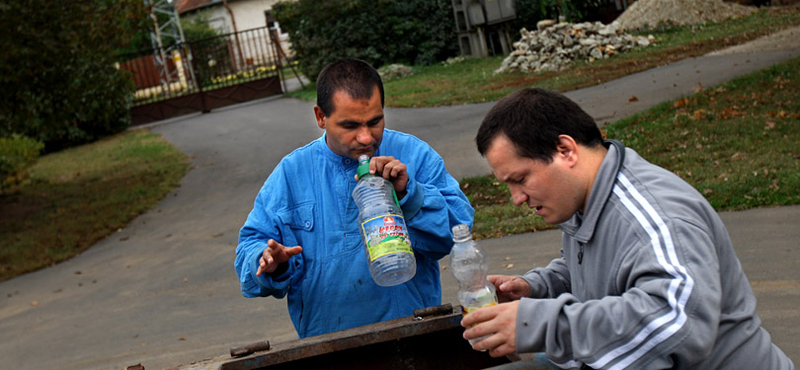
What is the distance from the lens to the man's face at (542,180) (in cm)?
220

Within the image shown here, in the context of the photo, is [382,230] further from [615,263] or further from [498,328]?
[615,263]

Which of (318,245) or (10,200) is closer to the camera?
(318,245)

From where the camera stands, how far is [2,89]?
13094mm

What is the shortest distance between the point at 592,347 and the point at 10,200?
16725 mm

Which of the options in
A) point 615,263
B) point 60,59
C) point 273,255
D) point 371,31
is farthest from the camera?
point 371,31

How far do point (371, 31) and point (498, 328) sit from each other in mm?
25017

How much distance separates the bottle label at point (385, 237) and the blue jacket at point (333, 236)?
0.26 meters

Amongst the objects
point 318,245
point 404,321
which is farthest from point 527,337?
point 318,245

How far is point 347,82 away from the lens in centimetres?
324

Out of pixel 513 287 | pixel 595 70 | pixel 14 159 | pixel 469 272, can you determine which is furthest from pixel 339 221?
pixel 14 159

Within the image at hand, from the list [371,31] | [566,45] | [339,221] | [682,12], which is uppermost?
[371,31]

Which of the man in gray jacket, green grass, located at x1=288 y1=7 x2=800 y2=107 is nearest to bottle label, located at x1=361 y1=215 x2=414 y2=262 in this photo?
the man in gray jacket

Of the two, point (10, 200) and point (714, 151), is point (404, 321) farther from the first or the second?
point (10, 200)

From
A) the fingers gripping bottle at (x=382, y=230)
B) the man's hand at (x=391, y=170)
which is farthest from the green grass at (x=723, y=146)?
the man's hand at (x=391, y=170)
